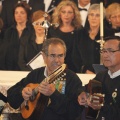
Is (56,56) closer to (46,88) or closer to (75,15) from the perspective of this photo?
(46,88)

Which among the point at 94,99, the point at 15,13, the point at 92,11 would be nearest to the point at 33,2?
the point at 15,13

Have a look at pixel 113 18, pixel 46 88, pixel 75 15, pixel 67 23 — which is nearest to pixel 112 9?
pixel 113 18

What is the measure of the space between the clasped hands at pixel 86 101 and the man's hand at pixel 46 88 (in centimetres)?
26

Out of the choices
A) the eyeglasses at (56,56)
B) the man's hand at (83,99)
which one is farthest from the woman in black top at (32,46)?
the man's hand at (83,99)

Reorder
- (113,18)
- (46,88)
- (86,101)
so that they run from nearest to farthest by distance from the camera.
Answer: (86,101) → (46,88) → (113,18)

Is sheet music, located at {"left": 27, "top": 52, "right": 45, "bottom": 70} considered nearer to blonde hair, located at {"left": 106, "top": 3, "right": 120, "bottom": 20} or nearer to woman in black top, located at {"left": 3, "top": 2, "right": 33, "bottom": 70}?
woman in black top, located at {"left": 3, "top": 2, "right": 33, "bottom": 70}

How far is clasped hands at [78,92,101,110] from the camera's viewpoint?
392 centimetres

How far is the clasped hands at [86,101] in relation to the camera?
3.92 meters

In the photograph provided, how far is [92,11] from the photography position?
253 inches

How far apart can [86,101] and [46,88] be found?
15.6 inches

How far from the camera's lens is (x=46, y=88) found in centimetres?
417

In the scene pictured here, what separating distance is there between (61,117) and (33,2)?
321 cm

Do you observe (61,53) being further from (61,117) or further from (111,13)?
(111,13)

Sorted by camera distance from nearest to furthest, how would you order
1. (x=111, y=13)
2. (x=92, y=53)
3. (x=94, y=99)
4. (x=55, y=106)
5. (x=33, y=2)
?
(x=94, y=99) < (x=55, y=106) < (x=92, y=53) < (x=111, y=13) < (x=33, y=2)
